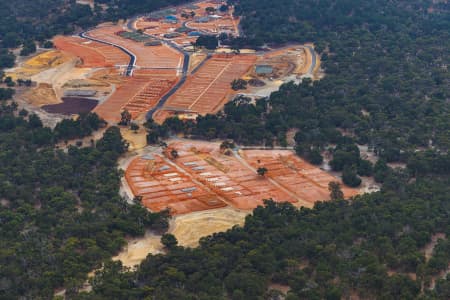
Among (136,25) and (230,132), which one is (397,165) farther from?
(136,25)

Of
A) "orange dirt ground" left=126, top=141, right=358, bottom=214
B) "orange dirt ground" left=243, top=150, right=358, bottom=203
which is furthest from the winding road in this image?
"orange dirt ground" left=243, top=150, right=358, bottom=203

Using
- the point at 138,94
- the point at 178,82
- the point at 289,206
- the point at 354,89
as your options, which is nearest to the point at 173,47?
the point at 178,82

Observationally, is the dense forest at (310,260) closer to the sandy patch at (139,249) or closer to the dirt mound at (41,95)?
the sandy patch at (139,249)

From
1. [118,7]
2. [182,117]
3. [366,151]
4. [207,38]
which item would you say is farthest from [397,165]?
[118,7]

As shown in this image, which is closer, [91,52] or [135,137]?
[135,137]

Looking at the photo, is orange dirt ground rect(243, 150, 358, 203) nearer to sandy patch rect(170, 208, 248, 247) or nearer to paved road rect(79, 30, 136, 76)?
sandy patch rect(170, 208, 248, 247)

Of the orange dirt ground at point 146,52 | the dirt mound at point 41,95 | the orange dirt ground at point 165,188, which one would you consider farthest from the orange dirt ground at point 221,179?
the orange dirt ground at point 146,52

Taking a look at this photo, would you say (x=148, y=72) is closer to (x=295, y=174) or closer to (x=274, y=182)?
(x=295, y=174)
